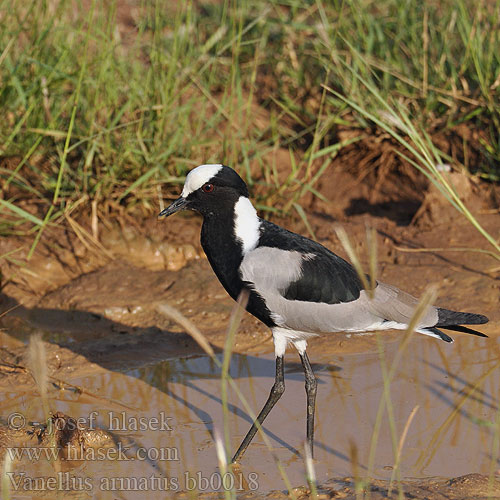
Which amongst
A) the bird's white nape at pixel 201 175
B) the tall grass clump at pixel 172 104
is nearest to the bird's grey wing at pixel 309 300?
the bird's white nape at pixel 201 175

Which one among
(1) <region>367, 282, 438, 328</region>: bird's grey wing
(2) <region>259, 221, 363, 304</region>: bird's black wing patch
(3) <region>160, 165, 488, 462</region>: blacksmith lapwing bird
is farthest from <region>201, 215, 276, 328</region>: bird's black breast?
(1) <region>367, 282, 438, 328</region>: bird's grey wing

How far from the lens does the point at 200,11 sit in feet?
23.6

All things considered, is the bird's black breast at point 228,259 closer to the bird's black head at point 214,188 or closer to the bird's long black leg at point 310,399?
the bird's black head at point 214,188

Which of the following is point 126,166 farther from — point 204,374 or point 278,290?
point 278,290

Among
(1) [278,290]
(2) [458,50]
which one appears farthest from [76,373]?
(2) [458,50]

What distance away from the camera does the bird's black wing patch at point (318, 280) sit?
11.5 feet

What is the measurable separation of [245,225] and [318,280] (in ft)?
1.36

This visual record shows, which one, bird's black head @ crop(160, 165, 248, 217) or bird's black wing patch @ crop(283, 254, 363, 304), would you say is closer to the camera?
bird's black wing patch @ crop(283, 254, 363, 304)

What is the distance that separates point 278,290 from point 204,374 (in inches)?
33.9

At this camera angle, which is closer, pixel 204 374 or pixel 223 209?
pixel 223 209

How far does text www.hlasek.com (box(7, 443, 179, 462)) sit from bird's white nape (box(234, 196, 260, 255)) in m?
0.93

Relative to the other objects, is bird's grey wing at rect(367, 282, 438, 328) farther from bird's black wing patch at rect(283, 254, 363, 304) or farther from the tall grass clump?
the tall grass clump

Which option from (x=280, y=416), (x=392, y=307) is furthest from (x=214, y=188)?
(x=280, y=416)

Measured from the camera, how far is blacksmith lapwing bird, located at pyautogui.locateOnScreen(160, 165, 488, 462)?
3500 mm
